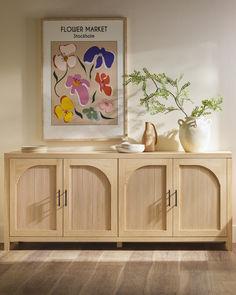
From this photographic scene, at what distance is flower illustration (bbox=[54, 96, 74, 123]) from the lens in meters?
4.01

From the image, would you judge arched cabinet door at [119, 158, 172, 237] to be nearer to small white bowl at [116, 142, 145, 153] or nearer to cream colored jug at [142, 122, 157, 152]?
small white bowl at [116, 142, 145, 153]

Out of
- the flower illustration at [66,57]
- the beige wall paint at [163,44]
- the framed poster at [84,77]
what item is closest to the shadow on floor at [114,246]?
the beige wall paint at [163,44]

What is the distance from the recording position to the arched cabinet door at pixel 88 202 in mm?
3660

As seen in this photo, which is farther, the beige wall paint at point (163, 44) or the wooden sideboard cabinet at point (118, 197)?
the beige wall paint at point (163, 44)

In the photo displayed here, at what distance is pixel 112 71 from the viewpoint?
3.99m

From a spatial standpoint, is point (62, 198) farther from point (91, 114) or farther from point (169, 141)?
point (169, 141)

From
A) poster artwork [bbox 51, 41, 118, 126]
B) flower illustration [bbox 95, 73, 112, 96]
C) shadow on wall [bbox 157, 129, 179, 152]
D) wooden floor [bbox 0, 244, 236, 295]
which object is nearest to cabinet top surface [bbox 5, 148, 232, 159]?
shadow on wall [bbox 157, 129, 179, 152]

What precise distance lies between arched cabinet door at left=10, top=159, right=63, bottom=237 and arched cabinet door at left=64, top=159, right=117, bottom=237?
4.2 inches

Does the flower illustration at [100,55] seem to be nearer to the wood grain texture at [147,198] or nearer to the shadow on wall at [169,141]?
the shadow on wall at [169,141]

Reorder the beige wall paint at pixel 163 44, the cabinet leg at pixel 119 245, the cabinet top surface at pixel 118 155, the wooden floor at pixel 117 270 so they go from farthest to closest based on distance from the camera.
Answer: the beige wall paint at pixel 163 44 → the cabinet leg at pixel 119 245 → the cabinet top surface at pixel 118 155 → the wooden floor at pixel 117 270

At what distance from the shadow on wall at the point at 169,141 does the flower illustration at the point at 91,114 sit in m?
0.59

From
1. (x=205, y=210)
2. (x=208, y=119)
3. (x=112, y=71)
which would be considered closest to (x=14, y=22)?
(x=112, y=71)

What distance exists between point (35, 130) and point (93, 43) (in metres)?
0.93

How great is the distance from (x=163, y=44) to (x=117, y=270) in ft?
6.51
